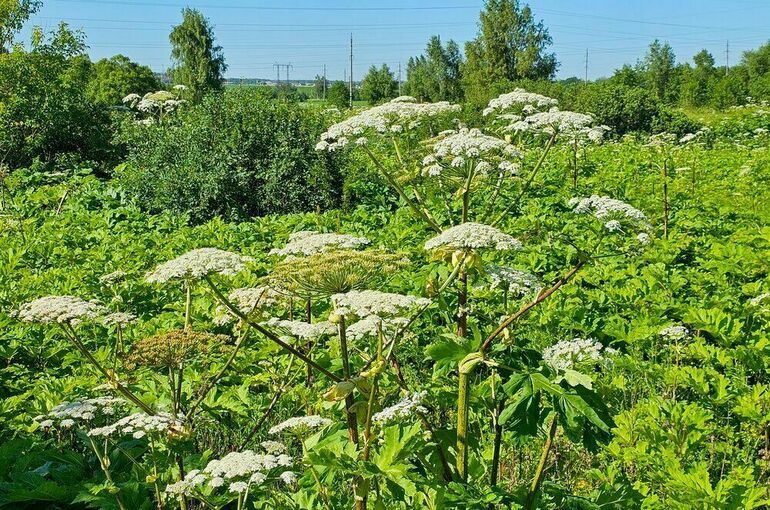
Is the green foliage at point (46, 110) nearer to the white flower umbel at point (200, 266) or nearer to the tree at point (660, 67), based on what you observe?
the white flower umbel at point (200, 266)

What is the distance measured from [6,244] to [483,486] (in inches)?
263

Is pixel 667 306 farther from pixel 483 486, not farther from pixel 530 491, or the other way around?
pixel 530 491

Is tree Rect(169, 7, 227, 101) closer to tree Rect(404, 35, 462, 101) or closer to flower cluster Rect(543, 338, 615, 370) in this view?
tree Rect(404, 35, 462, 101)

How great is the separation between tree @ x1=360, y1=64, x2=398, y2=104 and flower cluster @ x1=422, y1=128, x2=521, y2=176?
51.2 m

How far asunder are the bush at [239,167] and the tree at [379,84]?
43.2 metres

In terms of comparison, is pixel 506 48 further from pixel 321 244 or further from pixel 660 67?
pixel 321 244

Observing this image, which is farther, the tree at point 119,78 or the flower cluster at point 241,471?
the tree at point 119,78

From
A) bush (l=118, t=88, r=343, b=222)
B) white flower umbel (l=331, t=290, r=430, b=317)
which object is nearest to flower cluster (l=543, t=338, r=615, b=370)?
white flower umbel (l=331, t=290, r=430, b=317)

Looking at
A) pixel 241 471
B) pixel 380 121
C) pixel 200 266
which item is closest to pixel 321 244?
pixel 200 266

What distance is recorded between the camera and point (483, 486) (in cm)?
320

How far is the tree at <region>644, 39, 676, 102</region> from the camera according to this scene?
47500mm

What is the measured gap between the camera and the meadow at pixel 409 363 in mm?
2459

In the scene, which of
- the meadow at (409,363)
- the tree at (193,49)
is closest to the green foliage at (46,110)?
the meadow at (409,363)

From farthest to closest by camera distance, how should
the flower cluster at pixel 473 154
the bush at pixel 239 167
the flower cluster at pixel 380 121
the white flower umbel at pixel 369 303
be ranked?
the bush at pixel 239 167 → the flower cluster at pixel 380 121 → the flower cluster at pixel 473 154 → the white flower umbel at pixel 369 303
